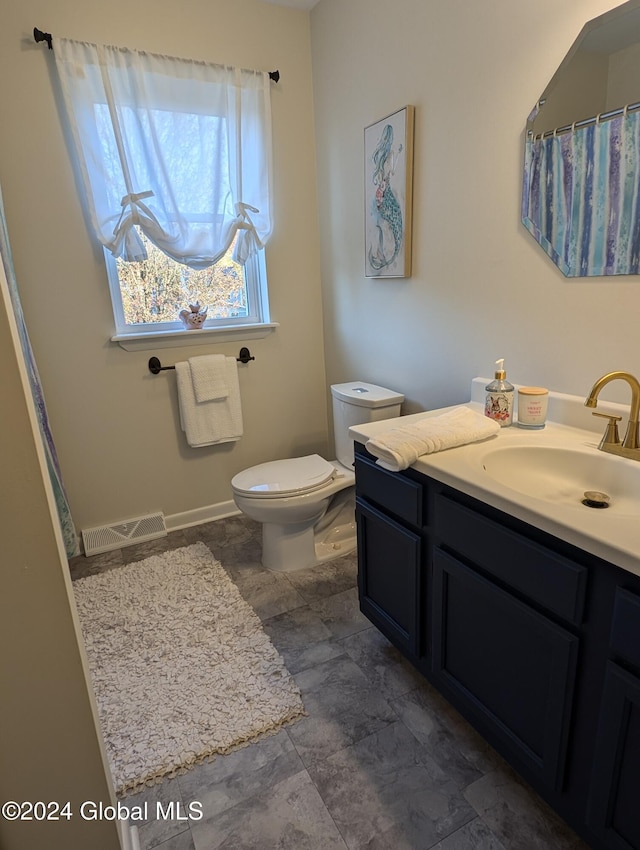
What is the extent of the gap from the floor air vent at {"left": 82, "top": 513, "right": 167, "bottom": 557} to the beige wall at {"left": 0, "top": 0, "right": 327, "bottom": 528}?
0.16 feet

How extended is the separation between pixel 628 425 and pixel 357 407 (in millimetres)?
1171

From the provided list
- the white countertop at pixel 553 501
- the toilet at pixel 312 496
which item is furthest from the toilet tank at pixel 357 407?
the white countertop at pixel 553 501

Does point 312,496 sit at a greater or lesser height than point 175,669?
greater

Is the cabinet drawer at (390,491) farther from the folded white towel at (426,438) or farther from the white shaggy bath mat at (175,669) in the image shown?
the white shaggy bath mat at (175,669)

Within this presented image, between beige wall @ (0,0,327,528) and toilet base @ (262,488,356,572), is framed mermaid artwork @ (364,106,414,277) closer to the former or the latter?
beige wall @ (0,0,327,528)

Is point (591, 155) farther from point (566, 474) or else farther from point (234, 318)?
point (234, 318)

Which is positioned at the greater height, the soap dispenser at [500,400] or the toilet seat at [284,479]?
the soap dispenser at [500,400]

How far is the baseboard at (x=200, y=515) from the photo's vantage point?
8.87ft

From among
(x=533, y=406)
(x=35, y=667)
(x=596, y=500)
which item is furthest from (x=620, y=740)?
(x=35, y=667)

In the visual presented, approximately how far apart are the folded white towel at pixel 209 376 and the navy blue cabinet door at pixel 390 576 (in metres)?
1.20

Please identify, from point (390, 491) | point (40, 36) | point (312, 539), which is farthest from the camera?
point (312, 539)

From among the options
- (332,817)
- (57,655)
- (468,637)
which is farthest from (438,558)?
(57,655)

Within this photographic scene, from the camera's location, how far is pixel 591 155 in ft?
4.23

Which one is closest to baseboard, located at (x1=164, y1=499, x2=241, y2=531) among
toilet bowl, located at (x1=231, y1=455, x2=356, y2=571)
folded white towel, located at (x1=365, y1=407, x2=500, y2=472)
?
toilet bowl, located at (x1=231, y1=455, x2=356, y2=571)
